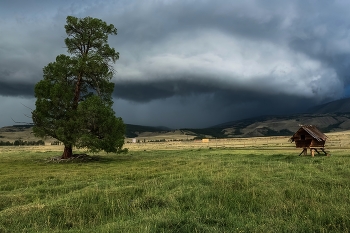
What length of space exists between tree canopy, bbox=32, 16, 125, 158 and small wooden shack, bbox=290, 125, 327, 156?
20.5 m

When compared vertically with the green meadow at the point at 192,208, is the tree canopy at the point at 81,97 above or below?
above

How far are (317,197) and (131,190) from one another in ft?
24.7

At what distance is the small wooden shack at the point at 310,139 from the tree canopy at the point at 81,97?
20.5 metres

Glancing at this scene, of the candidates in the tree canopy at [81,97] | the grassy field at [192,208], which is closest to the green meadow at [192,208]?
the grassy field at [192,208]

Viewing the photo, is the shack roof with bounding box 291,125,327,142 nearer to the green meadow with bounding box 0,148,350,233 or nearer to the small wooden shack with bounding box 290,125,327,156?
the small wooden shack with bounding box 290,125,327,156

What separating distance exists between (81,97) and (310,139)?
89.2 feet

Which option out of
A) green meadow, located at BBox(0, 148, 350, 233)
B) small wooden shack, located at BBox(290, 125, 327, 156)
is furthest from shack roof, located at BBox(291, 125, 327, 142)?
green meadow, located at BBox(0, 148, 350, 233)

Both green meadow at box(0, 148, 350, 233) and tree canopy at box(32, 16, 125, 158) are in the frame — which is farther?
tree canopy at box(32, 16, 125, 158)

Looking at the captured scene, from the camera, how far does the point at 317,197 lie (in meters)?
10.8

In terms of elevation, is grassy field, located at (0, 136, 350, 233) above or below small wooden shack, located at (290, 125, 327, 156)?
below

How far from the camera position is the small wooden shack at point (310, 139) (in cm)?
3167

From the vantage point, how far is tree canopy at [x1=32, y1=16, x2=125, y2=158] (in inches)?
1213

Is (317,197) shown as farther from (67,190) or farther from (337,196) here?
(67,190)

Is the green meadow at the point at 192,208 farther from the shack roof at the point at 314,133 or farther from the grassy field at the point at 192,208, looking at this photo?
the shack roof at the point at 314,133
